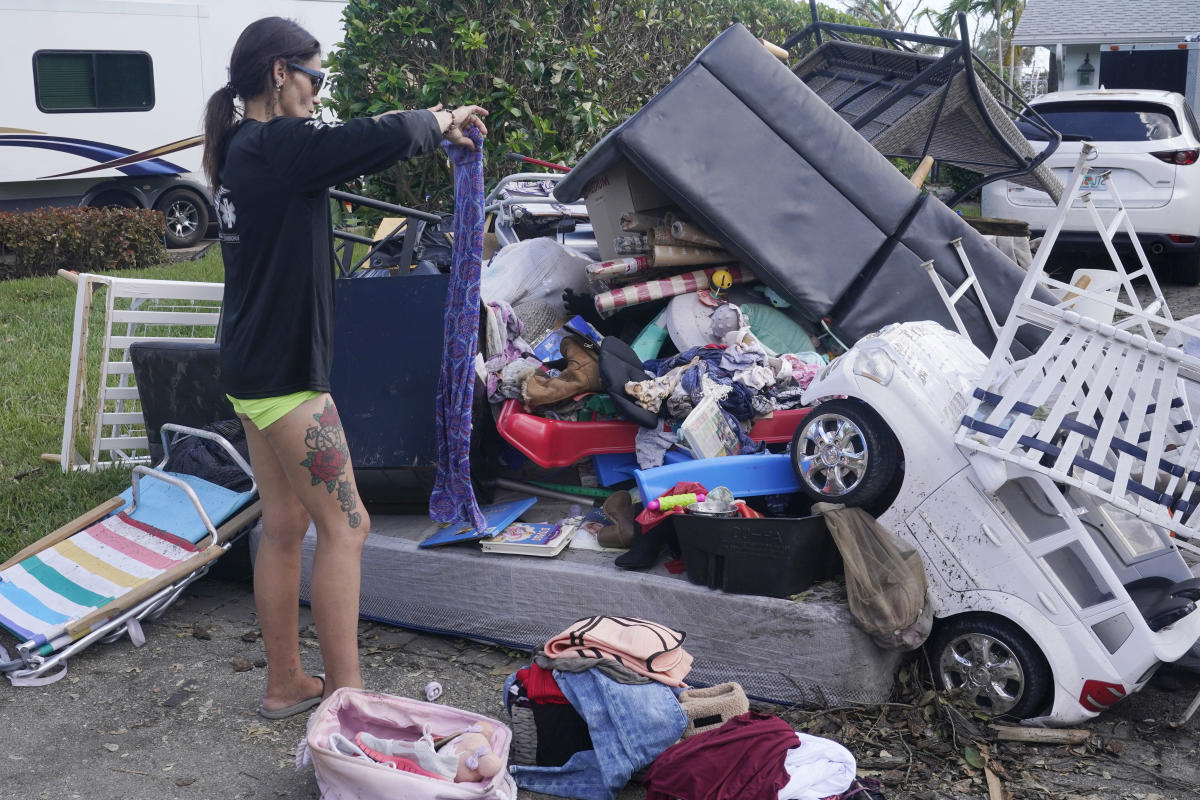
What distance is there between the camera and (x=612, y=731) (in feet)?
9.40

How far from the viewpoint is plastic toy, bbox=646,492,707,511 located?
3559 mm

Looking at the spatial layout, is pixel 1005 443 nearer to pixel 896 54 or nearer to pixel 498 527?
pixel 498 527

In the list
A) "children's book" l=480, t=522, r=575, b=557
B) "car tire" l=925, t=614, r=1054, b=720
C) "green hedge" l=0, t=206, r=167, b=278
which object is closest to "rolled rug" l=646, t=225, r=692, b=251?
"children's book" l=480, t=522, r=575, b=557

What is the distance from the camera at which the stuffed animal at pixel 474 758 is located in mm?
2711

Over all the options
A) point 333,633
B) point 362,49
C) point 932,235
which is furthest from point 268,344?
point 362,49

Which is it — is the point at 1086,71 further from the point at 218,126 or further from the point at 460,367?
the point at 218,126

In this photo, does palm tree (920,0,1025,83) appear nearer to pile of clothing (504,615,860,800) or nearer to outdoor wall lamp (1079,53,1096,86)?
outdoor wall lamp (1079,53,1096,86)

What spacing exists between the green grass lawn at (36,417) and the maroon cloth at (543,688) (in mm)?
2477

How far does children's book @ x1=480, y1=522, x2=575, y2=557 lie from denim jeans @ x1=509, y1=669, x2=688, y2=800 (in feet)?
2.60

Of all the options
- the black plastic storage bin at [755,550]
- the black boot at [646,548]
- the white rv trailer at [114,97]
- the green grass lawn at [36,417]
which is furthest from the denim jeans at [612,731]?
the white rv trailer at [114,97]

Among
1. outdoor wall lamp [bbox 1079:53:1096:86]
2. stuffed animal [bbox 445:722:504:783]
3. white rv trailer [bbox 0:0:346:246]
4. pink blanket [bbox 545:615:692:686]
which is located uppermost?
outdoor wall lamp [bbox 1079:53:1096:86]

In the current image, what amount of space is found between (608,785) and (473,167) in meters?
1.91

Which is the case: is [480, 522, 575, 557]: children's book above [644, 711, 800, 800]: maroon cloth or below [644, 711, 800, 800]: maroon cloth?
above

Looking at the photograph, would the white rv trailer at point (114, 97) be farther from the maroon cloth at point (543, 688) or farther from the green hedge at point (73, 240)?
the maroon cloth at point (543, 688)
